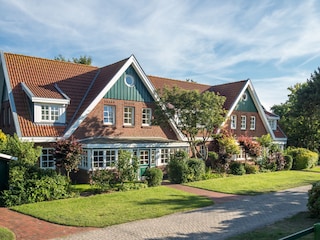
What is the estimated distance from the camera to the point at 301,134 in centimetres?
3444

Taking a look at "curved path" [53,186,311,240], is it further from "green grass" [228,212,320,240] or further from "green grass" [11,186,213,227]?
"green grass" [11,186,213,227]

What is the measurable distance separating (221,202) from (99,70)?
15.4 meters

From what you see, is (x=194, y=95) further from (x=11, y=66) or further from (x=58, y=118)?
(x=11, y=66)

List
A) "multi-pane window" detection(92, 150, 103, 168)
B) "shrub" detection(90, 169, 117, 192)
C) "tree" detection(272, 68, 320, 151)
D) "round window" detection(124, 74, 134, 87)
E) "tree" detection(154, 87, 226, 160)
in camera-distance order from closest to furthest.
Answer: "tree" detection(272, 68, 320, 151)
"shrub" detection(90, 169, 117, 192)
"multi-pane window" detection(92, 150, 103, 168)
"tree" detection(154, 87, 226, 160)
"round window" detection(124, 74, 134, 87)

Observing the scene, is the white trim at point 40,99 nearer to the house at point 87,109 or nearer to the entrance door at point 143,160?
the house at point 87,109

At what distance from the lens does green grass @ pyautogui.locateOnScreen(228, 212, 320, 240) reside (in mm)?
8602

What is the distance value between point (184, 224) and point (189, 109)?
37.9ft

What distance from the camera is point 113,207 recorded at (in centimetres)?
1225

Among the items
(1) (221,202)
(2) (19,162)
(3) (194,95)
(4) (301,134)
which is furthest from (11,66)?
(4) (301,134)

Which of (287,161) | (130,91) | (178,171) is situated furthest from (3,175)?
(287,161)

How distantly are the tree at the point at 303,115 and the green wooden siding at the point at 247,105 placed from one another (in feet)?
11.7

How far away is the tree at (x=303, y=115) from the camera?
15.1m

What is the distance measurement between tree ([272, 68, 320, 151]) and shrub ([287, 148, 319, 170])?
309 cm

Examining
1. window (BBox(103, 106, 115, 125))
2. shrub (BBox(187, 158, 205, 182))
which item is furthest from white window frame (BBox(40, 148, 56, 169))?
shrub (BBox(187, 158, 205, 182))
